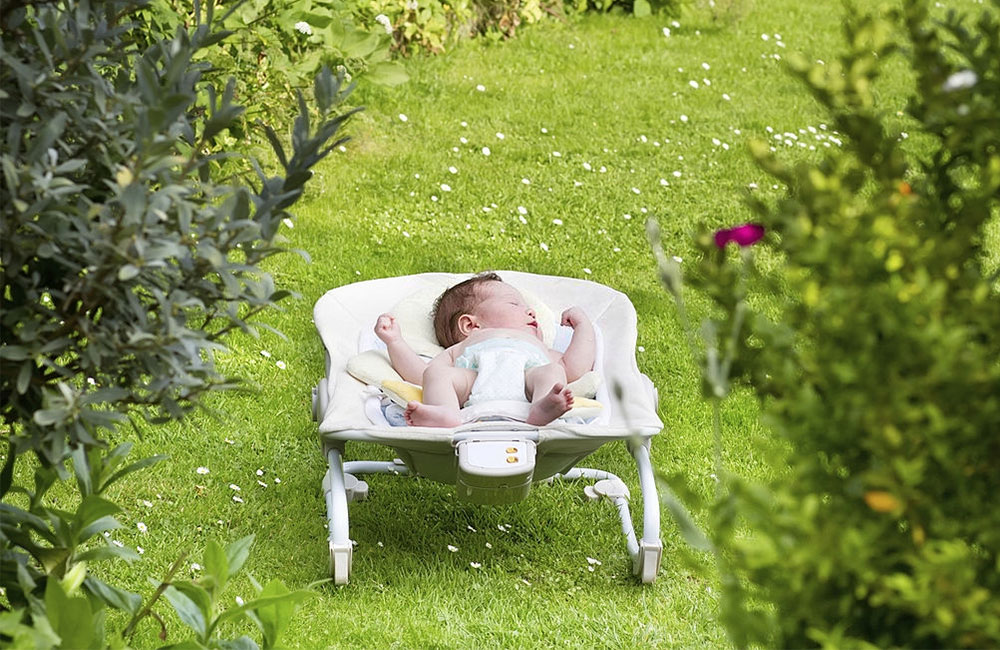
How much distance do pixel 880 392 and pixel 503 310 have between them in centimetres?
260

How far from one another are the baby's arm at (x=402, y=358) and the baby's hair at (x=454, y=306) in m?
0.20

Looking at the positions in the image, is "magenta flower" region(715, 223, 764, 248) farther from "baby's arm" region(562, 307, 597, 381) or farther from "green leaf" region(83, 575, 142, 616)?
"baby's arm" region(562, 307, 597, 381)

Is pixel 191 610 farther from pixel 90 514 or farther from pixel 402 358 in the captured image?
pixel 402 358

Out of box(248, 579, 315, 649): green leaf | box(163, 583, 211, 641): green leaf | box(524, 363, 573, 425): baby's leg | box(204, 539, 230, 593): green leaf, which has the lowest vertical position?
box(524, 363, 573, 425): baby's leg

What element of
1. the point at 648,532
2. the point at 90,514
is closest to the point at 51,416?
the point at 90,514

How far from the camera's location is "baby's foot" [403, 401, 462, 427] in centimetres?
333

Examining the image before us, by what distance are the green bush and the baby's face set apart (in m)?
2.32

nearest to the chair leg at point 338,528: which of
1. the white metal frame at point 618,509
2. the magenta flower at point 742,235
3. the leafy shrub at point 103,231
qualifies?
the white metal frame at point 618,509

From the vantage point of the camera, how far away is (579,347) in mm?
3729

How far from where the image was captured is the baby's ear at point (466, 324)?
386cm

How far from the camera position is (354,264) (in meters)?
5.20

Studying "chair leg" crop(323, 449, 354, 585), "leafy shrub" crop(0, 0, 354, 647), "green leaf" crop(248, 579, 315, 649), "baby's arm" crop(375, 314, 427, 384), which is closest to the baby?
"baby's arm" crop(375, 314, 427, 384)

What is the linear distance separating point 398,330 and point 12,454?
192 cm

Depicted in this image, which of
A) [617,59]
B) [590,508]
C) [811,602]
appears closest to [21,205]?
[811,602]
